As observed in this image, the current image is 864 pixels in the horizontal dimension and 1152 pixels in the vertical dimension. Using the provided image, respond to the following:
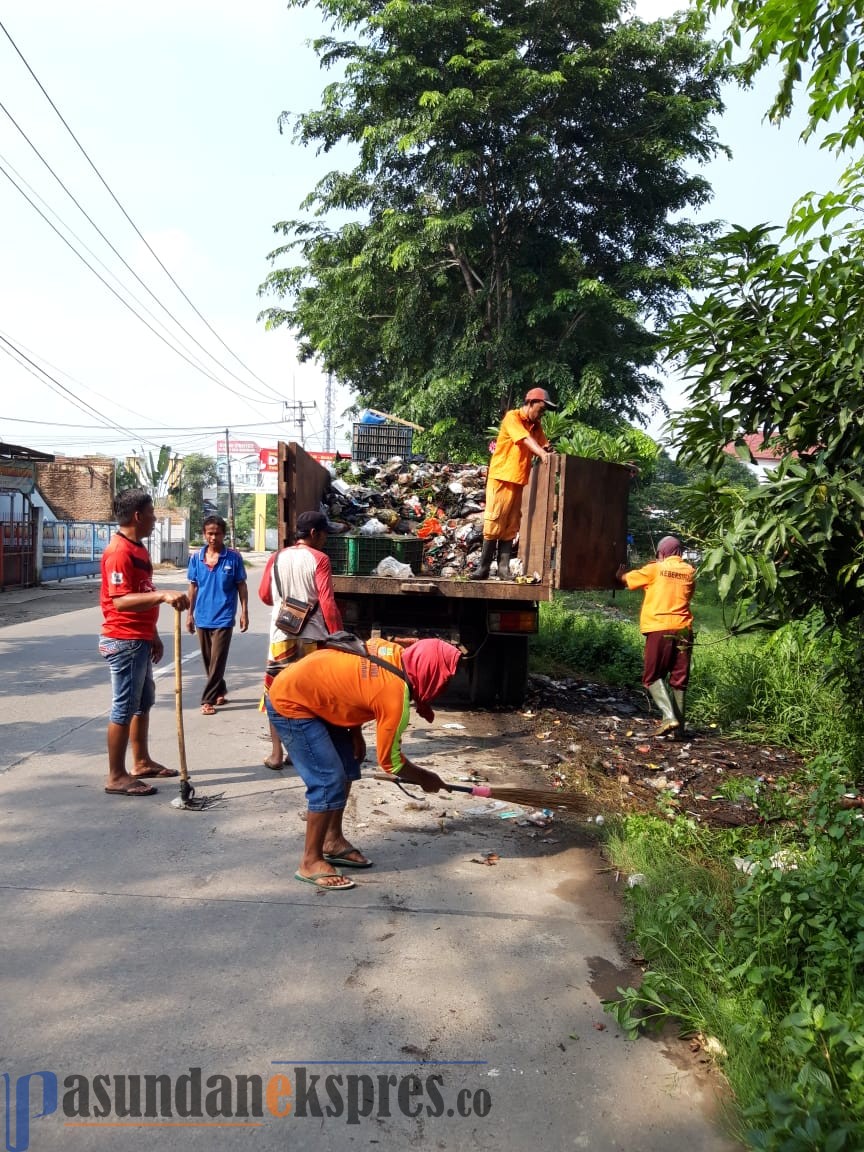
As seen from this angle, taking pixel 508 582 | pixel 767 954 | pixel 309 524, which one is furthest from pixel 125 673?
pixel 767 954

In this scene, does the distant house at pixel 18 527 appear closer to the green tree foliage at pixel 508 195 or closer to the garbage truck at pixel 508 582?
the green tree foliage at pixel 508 195

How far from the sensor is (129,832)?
4770mm

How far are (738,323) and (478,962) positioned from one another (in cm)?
267

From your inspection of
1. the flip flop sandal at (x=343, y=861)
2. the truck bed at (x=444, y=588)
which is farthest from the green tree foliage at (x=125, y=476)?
the flip flop sandal at (x=343, y=861)

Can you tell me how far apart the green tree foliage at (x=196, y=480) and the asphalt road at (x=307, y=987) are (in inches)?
2662

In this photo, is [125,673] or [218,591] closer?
[125,673]

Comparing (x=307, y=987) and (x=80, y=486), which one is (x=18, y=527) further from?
(x=307, y=987)

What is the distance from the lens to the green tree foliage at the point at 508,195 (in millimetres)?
16750

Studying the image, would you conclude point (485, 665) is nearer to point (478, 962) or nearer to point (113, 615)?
point (113, 615)

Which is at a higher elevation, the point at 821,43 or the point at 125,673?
the point at 821,43

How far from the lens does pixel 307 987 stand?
3.21 meters

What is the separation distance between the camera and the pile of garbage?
8672 mm

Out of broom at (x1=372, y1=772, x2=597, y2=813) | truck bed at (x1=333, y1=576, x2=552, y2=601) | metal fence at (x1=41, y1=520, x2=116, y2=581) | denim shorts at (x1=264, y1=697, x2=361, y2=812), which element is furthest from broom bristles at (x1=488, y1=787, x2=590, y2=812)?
metal fence at (x1=41, y1=520, x2=116, y2=581)

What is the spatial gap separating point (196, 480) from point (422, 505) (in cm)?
6621
